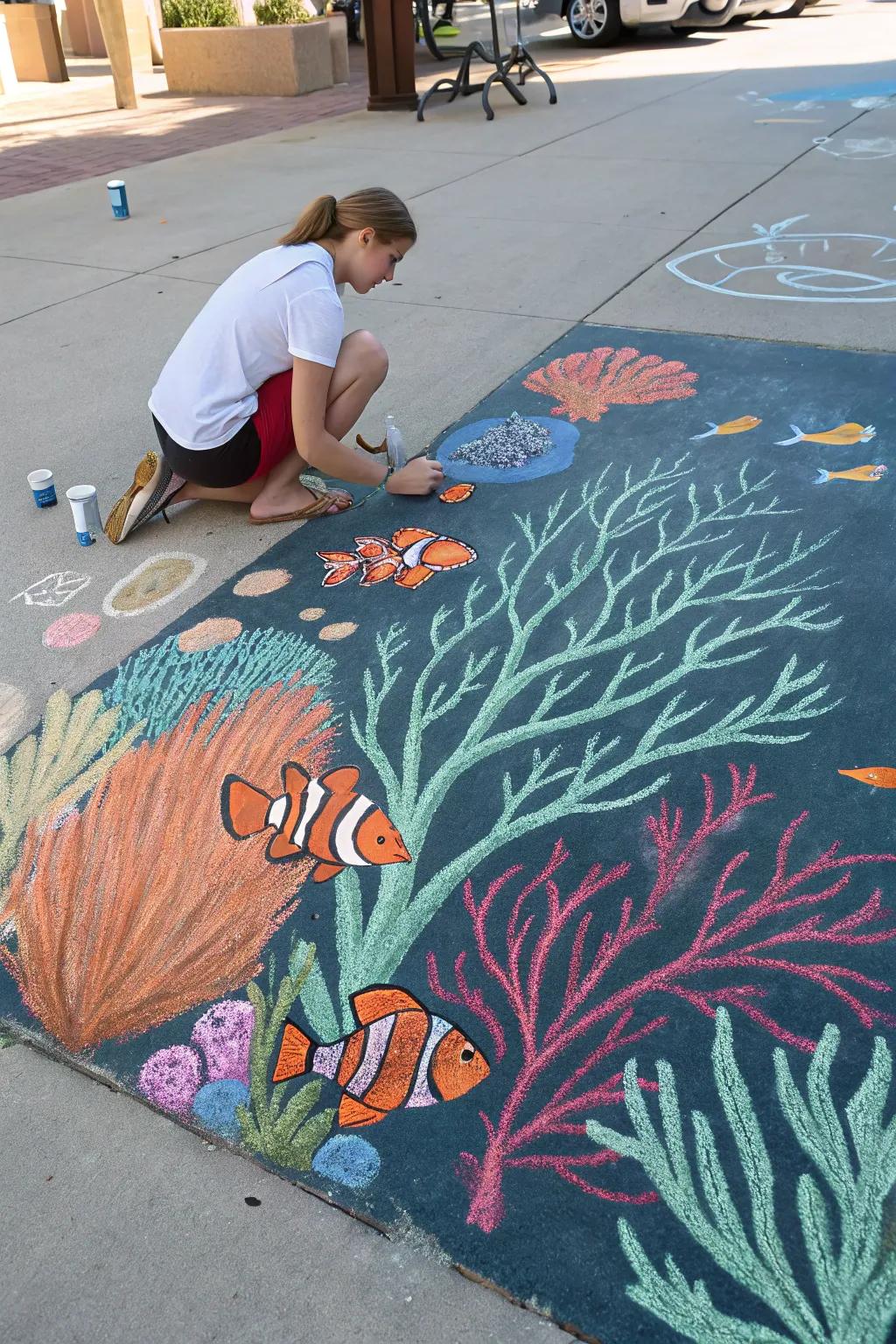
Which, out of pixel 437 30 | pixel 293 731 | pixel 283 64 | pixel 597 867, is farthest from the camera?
pixel 437 30

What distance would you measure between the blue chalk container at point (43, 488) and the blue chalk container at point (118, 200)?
163 inches

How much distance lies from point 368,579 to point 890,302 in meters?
2.99

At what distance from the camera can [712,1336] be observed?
4.75ft

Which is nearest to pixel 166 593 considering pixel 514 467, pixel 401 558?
pixel 401 558

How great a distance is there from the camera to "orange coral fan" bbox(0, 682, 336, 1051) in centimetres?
200

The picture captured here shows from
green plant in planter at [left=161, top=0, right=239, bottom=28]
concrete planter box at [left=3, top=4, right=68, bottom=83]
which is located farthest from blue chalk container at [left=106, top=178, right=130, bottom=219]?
concrete planter box at [left=3, top=4, right=68, bottom=83]

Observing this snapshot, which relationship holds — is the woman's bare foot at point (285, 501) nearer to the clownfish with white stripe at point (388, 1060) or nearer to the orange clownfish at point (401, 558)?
the orange clownfish at point (401, 558)

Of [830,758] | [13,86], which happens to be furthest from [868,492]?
[13,86]

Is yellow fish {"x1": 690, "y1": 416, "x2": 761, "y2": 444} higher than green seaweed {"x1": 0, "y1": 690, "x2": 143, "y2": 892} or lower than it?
higher

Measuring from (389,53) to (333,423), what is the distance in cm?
875

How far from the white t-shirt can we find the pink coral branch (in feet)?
5.40

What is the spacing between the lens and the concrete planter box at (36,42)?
47.3 feet

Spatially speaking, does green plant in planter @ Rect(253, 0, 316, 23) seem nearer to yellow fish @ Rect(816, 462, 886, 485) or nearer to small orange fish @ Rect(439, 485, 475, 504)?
small orange fish @ Rect(439, 485, 475, 504)

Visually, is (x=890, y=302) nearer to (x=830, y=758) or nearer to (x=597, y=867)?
(x=830, y=758)
